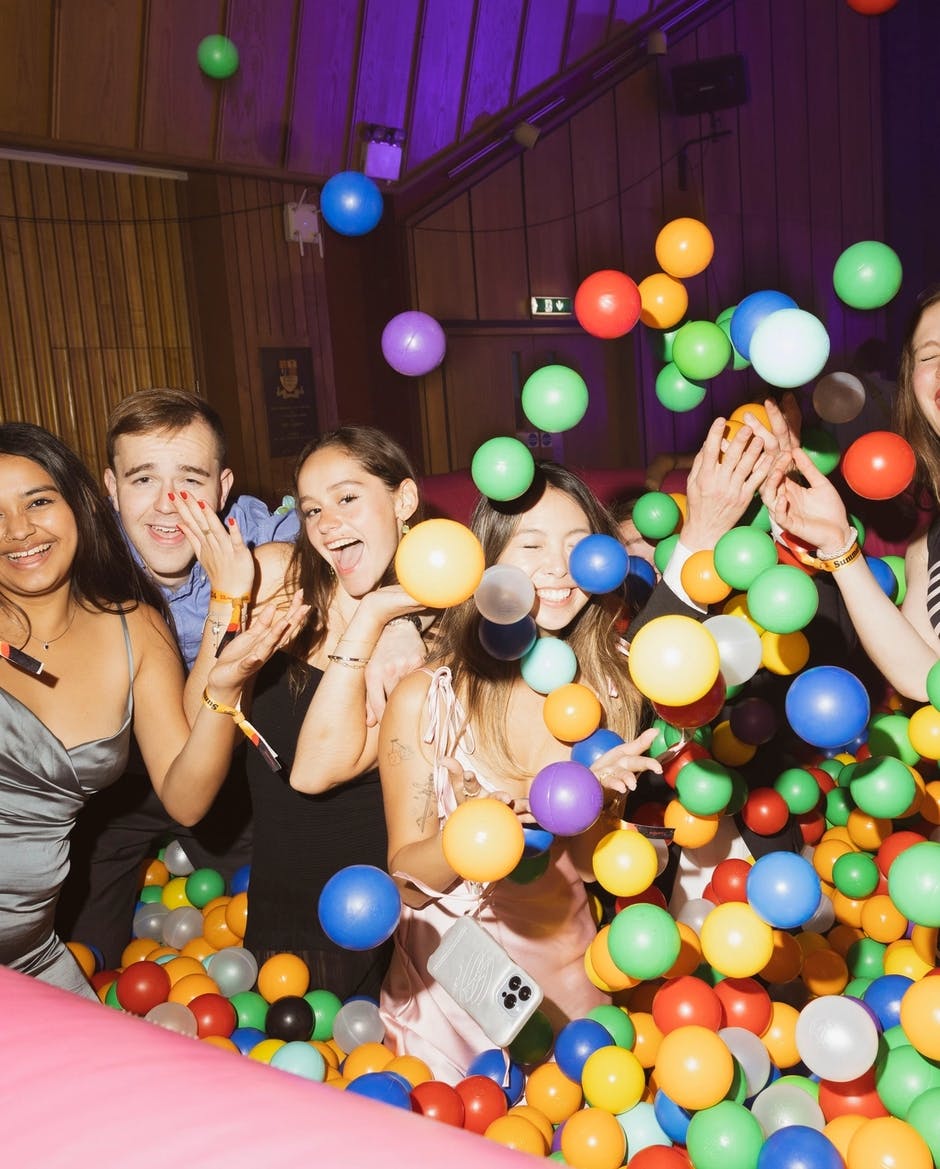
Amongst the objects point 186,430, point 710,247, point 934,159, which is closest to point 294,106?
point 186,430

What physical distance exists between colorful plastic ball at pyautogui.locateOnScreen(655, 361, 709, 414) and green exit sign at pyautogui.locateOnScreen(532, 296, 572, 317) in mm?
4769

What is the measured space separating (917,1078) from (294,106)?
Answer: 5.06 m

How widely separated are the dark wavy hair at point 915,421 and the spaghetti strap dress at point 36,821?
1522mm

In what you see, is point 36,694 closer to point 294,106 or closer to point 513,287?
point 294,106

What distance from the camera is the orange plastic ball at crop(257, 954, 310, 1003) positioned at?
2117mm

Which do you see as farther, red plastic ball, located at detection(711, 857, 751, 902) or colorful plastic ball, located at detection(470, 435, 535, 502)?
red plastic ball, located at detection(711, 857, 751, 902)

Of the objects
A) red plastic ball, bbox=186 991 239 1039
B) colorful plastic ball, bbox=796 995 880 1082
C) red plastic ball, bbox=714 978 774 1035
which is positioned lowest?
red plastic ball, bbox=186 991 239 1039

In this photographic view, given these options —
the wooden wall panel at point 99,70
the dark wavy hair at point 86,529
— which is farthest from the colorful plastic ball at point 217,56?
the dark wavy hair at point 86,529

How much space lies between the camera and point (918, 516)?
1942 mm

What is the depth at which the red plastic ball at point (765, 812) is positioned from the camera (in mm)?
1969

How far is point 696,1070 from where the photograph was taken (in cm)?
140

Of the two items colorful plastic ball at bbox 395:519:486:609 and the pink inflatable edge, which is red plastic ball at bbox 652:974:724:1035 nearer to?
colorful plastic ball at bbox 395:519:486:609

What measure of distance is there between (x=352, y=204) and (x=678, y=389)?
0.71 m

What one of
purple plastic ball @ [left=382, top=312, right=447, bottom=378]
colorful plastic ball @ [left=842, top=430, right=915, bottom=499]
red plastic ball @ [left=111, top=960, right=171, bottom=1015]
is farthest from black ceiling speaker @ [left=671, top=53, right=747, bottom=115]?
red plastic ball @ [left=111, top=960, right=171, bottom=1015]
